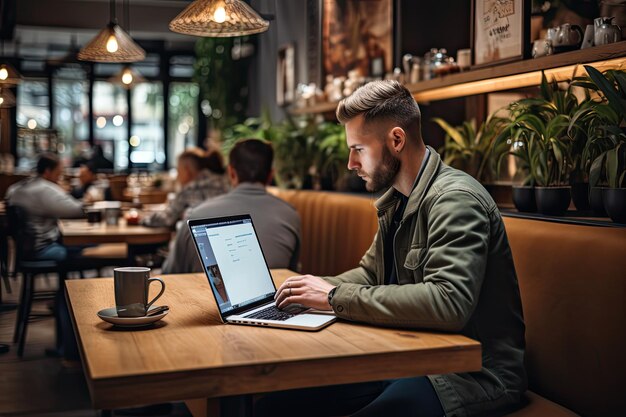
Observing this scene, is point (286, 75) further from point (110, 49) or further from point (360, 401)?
point (360, 401)

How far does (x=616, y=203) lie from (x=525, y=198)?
0.63m

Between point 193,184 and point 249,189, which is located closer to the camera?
point 249,189

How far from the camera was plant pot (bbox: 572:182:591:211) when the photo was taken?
9.55 ft

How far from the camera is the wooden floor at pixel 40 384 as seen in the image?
12.8 feet

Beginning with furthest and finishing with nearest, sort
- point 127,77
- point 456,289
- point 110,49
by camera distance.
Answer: point 127,77 → point 110,49 → point 456,289

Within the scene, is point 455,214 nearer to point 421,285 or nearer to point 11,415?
point 421,285

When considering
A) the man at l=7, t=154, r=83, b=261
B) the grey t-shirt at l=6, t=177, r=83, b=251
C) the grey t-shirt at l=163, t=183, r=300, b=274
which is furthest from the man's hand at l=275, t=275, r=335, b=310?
the grey t-shirt at l=6, t=177, r=83, b=251

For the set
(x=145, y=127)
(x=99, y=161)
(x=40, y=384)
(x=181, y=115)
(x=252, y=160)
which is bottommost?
(x=40, y=384)

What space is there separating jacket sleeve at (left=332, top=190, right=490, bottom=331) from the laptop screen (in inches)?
11.8

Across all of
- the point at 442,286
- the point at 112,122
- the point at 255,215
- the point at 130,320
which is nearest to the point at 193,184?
the point at 255,215

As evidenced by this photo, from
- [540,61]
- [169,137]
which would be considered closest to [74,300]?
[540,61]

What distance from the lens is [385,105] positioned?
221cm

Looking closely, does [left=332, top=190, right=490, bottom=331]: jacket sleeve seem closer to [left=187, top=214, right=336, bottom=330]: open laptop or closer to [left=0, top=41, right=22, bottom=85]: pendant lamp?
[left=187, top=214, right=336, bottom=330]: open laptop

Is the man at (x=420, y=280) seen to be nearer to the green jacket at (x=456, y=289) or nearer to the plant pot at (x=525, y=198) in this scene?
the green jacket at (x=456, y=289)
